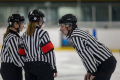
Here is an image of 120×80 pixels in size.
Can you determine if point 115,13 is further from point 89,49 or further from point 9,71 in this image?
point 89,49

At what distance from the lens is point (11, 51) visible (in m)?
2.31

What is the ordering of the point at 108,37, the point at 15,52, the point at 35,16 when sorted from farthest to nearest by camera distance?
1. the point at 108,37
2. the point at 15,52
3. the point at 35,16

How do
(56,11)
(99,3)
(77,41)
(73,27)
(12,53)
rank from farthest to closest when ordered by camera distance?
1. (99,3)
2. (56,11)
3. (12,53)
4. (73,27)
5. (77,41)

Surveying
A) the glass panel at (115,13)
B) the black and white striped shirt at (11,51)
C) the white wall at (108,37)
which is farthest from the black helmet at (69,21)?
the glass panel at (115,13)

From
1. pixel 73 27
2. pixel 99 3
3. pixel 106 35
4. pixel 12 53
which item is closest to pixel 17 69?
pixel 12 53

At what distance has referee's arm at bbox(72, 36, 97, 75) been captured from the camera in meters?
1.88

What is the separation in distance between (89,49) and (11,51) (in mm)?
876

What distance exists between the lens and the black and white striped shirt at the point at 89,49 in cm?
189

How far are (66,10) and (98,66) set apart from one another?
13090 mm

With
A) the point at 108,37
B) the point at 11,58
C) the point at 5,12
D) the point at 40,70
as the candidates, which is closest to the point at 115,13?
the point at 108,37

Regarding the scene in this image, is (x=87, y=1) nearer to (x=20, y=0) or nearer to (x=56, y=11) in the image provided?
(x=56, y=11)

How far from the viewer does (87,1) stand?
53.3 feet

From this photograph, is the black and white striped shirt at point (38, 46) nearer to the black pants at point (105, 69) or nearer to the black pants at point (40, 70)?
→ the black pants at point (40, 70)

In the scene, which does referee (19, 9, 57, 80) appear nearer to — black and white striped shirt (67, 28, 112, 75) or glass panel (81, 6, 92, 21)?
black and white striped shirt (67, 28, 112, 75)
